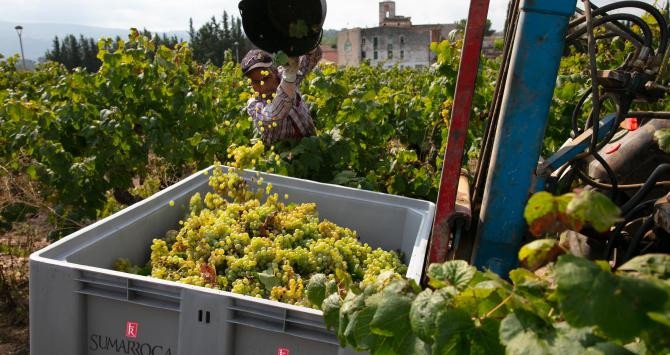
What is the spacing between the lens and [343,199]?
9.46ft

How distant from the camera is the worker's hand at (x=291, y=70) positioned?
10.9 ft

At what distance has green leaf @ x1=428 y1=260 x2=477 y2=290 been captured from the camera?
1063mm

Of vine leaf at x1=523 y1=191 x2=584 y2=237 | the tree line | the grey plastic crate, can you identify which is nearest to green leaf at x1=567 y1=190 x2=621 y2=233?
vine leaf at x1=523 y1=191 x2=584 y2=237

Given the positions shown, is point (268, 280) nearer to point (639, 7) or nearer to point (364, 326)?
point (364, 326)

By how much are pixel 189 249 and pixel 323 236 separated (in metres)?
0.60

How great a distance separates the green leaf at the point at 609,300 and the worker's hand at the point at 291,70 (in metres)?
2.67

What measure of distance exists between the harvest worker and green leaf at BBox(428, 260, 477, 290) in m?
2.56

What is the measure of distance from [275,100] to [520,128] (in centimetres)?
190

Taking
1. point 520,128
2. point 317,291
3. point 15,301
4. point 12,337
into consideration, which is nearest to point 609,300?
point 317,291

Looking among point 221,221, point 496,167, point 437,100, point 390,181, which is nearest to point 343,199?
point 221,221

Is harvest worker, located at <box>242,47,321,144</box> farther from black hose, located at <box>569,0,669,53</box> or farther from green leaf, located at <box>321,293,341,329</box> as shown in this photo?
green leaf, located at <box>321,293,341,329</box>

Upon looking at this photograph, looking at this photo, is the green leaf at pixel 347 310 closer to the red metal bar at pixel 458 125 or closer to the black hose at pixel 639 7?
the red metal bar at pixel 458 125

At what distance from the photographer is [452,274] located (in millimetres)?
1092

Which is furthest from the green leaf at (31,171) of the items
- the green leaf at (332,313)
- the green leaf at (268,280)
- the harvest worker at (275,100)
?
the green leaf at (332,313)
